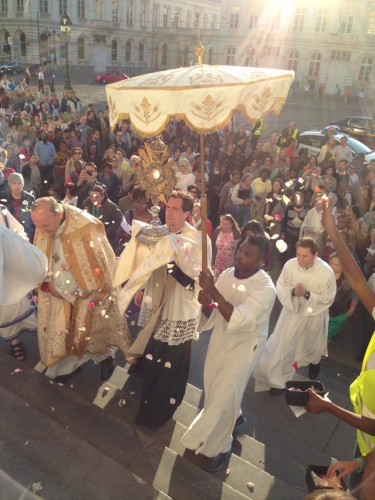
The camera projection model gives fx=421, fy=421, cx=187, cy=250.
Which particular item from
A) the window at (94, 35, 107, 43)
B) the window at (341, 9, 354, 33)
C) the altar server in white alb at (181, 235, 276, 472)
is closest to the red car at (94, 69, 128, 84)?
the window at (94, 35, 107, 43)

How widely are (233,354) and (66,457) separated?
5.13 ft

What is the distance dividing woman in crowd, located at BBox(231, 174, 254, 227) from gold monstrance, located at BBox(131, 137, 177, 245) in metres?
4.67

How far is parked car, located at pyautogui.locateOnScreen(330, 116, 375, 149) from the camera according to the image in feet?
66.5

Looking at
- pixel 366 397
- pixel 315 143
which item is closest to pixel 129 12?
pixel 315 143

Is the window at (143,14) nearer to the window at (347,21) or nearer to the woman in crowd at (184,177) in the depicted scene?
the window at (347,21)

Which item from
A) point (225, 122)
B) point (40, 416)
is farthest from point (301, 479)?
point (225, 122)

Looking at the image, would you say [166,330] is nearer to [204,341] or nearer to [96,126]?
[204,341]

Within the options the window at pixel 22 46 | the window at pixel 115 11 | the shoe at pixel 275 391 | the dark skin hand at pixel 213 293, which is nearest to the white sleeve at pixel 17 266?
the dark skin hand at pixel 213 293

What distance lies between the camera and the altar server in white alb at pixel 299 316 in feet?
15.6

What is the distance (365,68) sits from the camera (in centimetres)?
4584

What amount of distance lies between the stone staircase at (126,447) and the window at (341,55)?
1964 inches

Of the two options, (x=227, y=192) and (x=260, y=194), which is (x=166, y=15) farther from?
(x=260, y=194)

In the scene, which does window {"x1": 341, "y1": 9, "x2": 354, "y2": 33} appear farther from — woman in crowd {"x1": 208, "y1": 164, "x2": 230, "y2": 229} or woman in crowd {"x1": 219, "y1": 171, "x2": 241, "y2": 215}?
woman in crowd {"x1": 219, "y1": 171, "x2": 241, "y2": 215}

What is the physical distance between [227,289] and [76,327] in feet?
5.66
